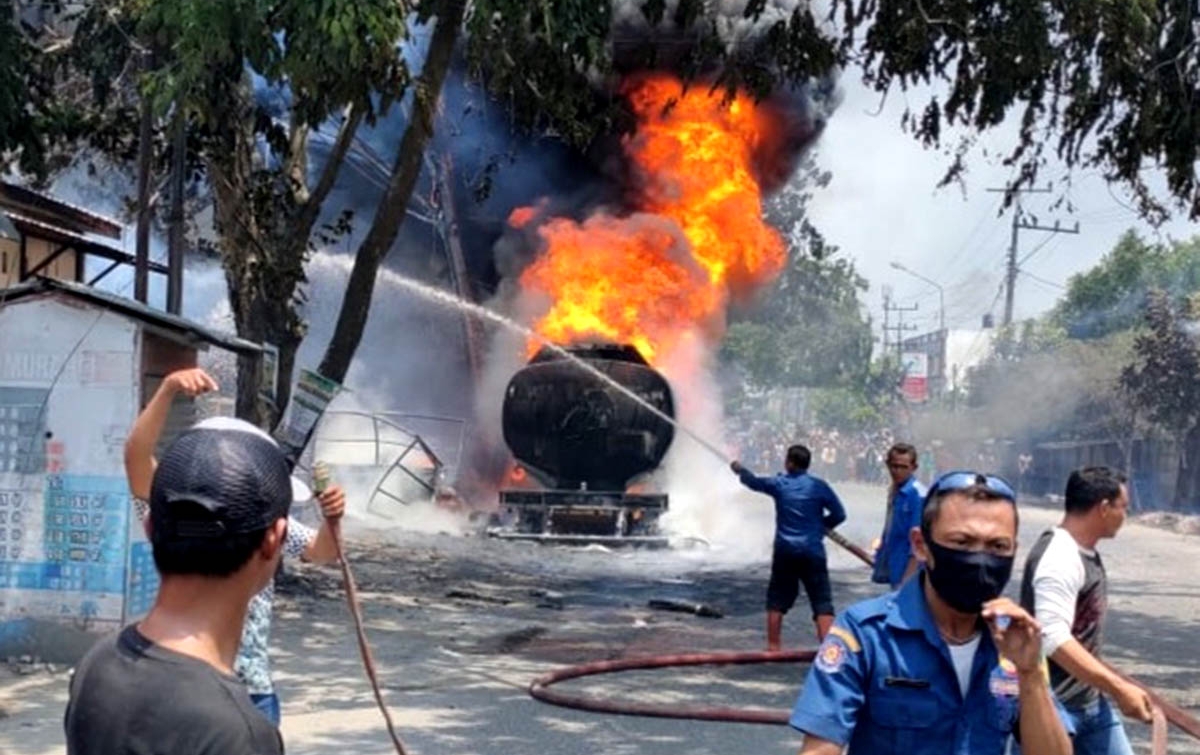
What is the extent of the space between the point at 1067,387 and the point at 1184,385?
14177 millimetres

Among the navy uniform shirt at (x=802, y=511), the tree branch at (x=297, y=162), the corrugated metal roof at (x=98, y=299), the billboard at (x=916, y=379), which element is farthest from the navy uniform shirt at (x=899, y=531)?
the billboard at (x=916, y=379)

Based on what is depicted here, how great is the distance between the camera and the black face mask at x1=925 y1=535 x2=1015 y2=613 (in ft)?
10.6

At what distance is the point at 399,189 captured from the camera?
13.3m

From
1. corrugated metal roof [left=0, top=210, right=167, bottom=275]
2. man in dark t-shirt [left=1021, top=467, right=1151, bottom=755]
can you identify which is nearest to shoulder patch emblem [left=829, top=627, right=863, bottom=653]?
man in dark t-shirt [left=1021, top=467, right=1151, bottom=755]

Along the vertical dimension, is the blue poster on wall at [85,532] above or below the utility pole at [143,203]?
below

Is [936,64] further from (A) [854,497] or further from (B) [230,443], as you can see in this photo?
(A) [854,497]

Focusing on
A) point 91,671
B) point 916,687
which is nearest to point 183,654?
point 91,671

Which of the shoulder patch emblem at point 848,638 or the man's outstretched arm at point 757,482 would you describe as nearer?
the shoulder patch emblem at point 848,638

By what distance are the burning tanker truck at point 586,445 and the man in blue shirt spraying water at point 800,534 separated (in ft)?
32.2

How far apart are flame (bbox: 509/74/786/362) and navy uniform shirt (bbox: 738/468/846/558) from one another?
15035mm

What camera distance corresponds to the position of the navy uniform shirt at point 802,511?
11.5 metres

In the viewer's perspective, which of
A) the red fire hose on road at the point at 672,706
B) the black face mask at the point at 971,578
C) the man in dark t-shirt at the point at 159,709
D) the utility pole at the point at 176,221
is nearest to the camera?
the man in dark t-shirt at the point at 159,709

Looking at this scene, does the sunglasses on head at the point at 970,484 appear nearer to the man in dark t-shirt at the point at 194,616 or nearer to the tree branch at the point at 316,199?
the man in dark t-shirt at the point at 194,616

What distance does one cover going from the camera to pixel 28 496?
9.88 m
